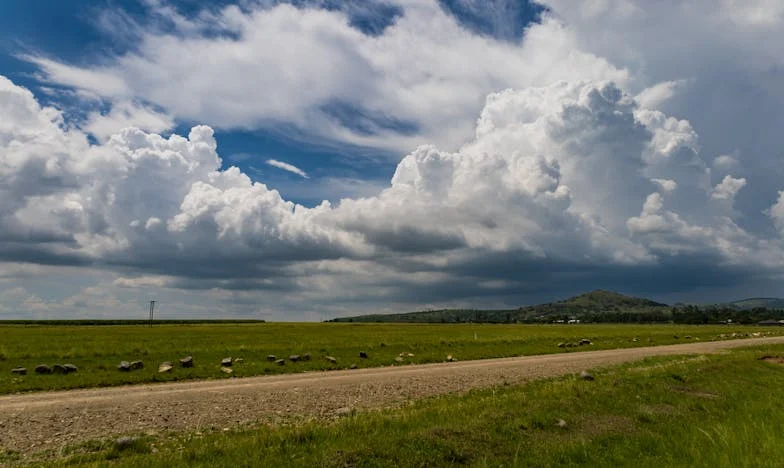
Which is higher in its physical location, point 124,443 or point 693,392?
point 124,443

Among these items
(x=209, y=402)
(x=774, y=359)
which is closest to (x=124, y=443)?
(x=209, y=402)

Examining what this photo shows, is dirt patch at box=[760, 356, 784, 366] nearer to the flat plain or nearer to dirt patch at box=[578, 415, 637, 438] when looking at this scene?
the flat plain

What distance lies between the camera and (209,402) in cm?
2336

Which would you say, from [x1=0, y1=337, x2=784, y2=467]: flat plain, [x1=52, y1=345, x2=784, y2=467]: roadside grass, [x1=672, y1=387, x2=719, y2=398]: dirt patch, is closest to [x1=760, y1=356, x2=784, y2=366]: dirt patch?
[x1=0, y1=337, x2=784, y2=467]: flat plain

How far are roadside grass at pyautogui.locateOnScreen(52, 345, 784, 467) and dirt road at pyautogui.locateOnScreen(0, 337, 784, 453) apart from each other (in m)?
2.31

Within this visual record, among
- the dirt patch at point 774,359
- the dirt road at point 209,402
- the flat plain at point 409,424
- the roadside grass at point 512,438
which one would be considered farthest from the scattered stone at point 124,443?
the dirt patch at point 774,359

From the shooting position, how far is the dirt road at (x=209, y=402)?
60.0ft

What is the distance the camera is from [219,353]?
4750 cm

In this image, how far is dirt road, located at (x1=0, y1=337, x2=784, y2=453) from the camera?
1830cm

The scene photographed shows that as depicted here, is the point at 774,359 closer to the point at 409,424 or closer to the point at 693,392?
the point at 693,392

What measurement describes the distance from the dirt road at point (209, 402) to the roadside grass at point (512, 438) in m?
2.31

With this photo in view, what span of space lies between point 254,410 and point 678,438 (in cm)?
1611

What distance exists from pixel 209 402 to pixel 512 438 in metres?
14.3

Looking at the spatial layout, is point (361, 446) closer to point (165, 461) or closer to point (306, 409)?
point (165, 461)
